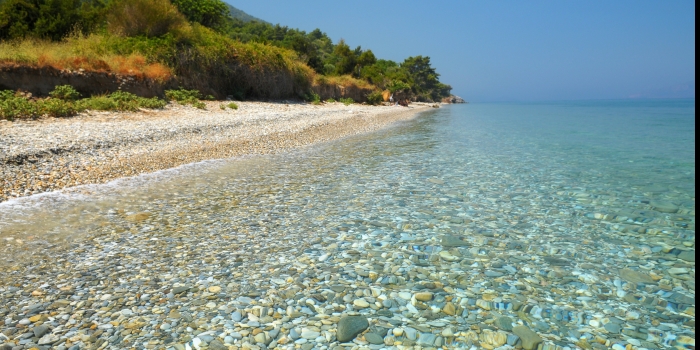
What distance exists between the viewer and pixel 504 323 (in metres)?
3.68

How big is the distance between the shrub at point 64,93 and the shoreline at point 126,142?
1.70 metres

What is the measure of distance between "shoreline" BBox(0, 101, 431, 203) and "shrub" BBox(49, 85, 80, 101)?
170cm

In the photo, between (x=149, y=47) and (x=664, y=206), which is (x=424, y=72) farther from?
(x=664, y=206)

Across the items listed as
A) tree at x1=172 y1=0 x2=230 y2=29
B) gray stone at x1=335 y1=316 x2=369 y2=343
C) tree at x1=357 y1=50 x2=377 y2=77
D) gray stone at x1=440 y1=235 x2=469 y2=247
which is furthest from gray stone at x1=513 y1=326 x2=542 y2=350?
tree at x1=357 y1=50 x2=377 y2=77

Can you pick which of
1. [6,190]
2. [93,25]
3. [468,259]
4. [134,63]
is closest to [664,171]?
[468,259]

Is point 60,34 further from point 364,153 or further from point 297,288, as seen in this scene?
point 297,288

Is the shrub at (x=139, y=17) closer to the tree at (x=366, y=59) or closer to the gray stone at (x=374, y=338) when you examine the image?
the gray stone at (x=374, y=338)

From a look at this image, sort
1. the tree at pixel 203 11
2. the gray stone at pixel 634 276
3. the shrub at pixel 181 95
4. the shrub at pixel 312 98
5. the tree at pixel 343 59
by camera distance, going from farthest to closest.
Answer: the tree at pixel 343 59 → the shrub at pixel 312 98 → the tree at pixel 203 11 → the shrub at pixel 181 95 → the gray stone at pixel 634 276

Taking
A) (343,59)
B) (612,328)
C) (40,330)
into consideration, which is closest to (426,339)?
(612,328)

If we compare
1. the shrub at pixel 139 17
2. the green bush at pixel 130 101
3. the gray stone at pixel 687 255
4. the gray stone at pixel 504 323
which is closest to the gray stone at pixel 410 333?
the gray stone at pixel 504 323

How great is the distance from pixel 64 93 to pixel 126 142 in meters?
6.08

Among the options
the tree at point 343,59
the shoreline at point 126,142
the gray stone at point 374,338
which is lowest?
the gray stone at point 374,338

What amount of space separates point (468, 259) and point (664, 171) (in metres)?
9.18

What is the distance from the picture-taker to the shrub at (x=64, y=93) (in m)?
15.5
